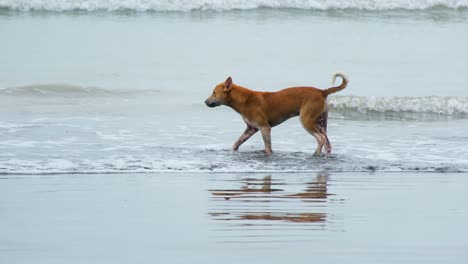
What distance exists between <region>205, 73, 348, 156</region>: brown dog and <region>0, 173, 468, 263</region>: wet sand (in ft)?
5.00

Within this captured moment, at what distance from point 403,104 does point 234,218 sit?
8.45 meters

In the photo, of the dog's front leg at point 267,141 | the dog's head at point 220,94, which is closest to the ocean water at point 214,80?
the dog's front leg at point 267,141

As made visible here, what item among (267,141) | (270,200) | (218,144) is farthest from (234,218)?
(218,144)

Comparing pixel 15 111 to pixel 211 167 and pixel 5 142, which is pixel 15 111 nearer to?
pixel 5 142

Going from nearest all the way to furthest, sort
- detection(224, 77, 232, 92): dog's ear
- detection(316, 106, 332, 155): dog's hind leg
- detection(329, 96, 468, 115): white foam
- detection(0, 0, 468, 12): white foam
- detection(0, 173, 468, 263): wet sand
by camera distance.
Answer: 1. detection(0, 173, 468, 263): wet sand
2. detection(316, 106, 332, 155): dog's hind leg
3. detection(224, 77, 232, 92): dog's ear
4. detection(329, 96, 468, 115): white foam
5. detection(0, 0, 468, 12): white foam

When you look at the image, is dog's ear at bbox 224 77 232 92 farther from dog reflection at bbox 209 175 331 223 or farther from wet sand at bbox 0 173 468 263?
dog reflection at bbox 209 175 331 223

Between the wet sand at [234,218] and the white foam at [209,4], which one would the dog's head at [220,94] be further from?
the white foam at [209,4]

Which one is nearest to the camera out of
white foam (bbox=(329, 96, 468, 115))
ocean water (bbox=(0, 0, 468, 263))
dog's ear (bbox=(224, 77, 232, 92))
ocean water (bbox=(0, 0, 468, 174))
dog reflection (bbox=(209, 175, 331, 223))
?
A: ocean water (bbox=(0, 0, 468, 263))

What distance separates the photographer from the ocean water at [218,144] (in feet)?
Answer: 21.5

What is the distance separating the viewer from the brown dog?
10727 millimetres

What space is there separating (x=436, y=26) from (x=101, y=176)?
734 inches

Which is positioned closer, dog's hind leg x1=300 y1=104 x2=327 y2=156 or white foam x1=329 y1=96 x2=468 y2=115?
dog's hind leg x1=300 y1=104 x2=327 y2=156

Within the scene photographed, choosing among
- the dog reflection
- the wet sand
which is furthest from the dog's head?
the dog reflection

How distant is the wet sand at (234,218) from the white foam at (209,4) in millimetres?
18718
